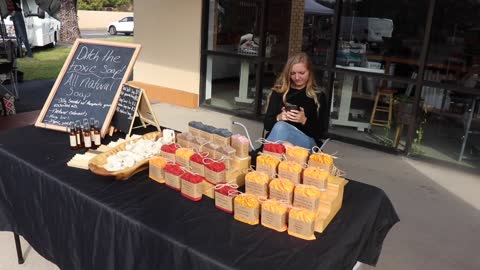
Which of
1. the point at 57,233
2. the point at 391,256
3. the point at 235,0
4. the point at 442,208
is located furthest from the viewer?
the point at 235,0

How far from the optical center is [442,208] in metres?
3.47

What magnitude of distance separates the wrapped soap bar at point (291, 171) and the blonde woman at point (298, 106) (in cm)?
109

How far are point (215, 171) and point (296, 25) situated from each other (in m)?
4.33

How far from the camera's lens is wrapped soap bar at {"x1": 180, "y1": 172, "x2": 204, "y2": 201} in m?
1.66

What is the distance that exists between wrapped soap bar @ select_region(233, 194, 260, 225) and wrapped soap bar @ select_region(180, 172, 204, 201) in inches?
7.9

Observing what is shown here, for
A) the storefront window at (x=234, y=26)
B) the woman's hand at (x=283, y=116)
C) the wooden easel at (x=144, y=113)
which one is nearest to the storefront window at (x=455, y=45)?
the storefront window at (x=234, y=26)

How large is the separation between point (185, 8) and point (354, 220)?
527 cm

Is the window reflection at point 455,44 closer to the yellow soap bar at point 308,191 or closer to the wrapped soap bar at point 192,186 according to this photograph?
the yellow soap bar at point 308,191

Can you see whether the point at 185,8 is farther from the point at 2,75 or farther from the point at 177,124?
the point at 2,75

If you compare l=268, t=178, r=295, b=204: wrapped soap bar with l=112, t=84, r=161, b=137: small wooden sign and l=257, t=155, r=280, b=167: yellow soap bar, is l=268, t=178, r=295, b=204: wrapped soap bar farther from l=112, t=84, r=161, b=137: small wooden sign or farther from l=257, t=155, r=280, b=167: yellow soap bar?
l=112, t=84, r=161, b=137: small wooden sign

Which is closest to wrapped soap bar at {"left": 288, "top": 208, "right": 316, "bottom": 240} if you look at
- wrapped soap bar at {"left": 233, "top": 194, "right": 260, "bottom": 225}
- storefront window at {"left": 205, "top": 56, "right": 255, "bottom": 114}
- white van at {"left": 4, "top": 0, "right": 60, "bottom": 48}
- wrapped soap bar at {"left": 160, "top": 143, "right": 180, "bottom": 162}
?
wrapped soap bar at {"left": 233, "top": 194, "right": 260, "bottom": 225}

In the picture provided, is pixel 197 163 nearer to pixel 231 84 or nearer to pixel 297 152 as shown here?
pixel 297 152

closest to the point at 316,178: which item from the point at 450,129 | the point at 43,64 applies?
the point at 450,129

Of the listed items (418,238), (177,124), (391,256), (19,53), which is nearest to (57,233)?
(391,256)
